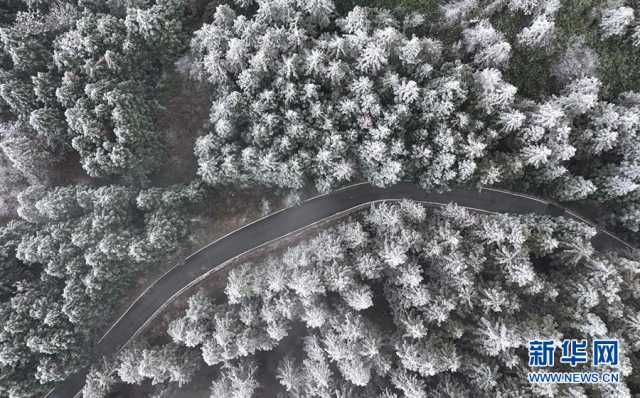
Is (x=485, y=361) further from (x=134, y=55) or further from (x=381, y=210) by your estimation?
(x=134, y=55)

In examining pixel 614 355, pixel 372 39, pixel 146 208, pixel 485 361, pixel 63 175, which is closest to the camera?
pixel 614 355

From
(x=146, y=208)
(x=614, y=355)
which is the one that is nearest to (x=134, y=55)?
(x=146, y=208)

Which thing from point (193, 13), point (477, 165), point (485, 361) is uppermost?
point (193, 13)

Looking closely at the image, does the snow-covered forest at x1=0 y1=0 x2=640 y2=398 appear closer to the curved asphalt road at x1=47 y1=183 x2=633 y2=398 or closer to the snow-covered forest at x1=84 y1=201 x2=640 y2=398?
the snow-covered forest at x1=84 y1=201 x2=640 y2=398

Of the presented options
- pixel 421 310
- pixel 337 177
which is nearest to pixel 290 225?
pixel 337 177

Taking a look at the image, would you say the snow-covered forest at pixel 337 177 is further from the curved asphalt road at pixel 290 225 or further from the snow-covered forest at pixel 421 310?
the curved asphalt road at pixel 290 225

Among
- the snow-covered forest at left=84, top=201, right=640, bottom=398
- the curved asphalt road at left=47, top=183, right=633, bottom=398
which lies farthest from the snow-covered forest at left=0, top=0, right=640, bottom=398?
the curved asphalt road at left=47, top=183, right=633, bottom=398

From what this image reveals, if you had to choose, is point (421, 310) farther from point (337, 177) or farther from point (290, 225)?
point (290, 225)
